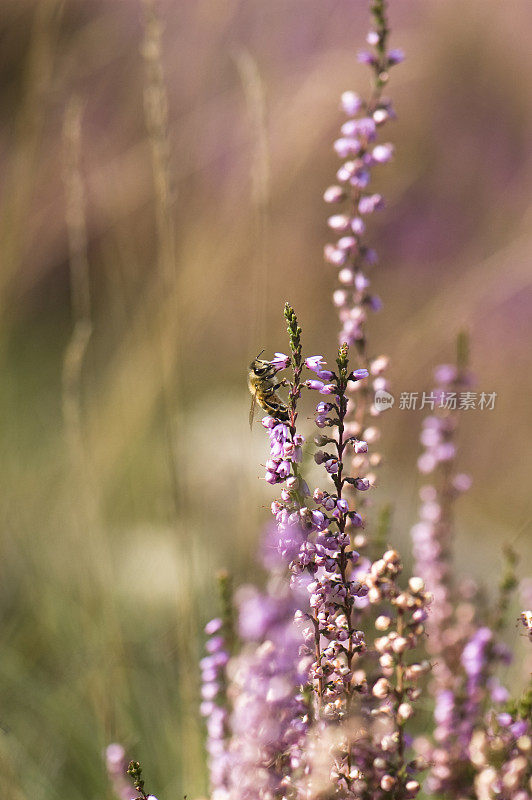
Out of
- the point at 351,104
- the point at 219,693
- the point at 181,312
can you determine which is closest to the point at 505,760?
the point at 219,693

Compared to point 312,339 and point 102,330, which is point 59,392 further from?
point 312,339

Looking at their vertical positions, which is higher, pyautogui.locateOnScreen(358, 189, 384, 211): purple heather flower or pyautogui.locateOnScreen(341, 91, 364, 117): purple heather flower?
pyautogui.locateOnScreen(341, 91, 364, 117): purple heather flower

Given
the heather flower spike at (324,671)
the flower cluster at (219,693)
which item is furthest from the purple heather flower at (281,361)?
the flower cluster at (219,693)

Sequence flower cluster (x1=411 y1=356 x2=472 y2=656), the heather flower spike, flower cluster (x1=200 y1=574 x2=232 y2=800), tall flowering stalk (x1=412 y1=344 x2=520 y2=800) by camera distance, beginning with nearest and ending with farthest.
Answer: the heather flower spike → flower cluster (x1=200 y1=574 x2=232 y2=800) → tall flowering stalk (x1=412 y1=344 x2=520 y2=800) → flower cluster (x1=411 y1=356 x2=472 y2=656)

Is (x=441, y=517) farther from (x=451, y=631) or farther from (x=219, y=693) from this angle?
(x=219, y=693)

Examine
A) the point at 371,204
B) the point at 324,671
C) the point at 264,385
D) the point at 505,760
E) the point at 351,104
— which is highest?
the point at 351,104

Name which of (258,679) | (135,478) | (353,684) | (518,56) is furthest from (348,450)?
(518,56)

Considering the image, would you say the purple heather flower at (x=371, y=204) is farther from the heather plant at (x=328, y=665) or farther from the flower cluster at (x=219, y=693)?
the flower cluster at (x=219, y=693)

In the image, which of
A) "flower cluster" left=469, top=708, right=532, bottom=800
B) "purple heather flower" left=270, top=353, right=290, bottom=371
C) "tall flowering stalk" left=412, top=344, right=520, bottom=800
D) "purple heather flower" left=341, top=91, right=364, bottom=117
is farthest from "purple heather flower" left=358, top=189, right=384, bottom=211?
"flower cluster" left=469, top=708, right=532, bottom=800

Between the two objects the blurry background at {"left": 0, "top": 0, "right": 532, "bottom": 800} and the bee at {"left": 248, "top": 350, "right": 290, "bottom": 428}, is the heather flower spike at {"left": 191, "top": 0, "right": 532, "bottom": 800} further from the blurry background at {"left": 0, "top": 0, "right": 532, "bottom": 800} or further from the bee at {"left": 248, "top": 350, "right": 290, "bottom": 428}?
the blurry background at {"left": 0, "top": 0, "right": 532, "bottom": 800}

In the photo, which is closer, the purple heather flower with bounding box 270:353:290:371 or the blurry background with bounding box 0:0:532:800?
the purple heather flower with bounding box 270:353:290:371
